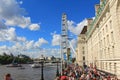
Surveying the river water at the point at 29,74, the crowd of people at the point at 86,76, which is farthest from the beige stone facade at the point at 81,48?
the crowd of people at the point at 86,76

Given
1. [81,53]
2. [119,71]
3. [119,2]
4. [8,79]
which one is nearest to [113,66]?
[119,71]

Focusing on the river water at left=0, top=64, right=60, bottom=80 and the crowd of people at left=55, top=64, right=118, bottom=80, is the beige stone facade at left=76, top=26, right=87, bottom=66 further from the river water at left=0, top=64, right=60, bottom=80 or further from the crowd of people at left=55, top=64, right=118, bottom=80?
the crowd of people at left=55, top=64, right=118, bottom=80

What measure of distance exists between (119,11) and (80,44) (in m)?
85.3

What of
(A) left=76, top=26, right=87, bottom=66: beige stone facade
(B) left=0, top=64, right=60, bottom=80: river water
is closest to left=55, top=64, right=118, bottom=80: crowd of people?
(B) left=0, top=64, right=60, bottom=80: river water

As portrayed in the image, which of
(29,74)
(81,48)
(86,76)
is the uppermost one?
(81,48)

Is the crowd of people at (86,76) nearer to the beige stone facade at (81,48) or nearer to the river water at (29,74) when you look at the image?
the river water at (29,74)

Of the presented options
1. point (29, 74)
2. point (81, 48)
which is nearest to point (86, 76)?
point (29, 74)

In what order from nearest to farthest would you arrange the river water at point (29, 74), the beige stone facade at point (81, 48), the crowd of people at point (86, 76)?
the crowd of people at point (86, 76)
the river water at point (29, 74)
the beige stone facade at point (81, 48)

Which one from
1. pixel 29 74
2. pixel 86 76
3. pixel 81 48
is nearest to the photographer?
pixel 86 76

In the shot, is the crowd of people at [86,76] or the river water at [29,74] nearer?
the crowd of people at [86,76]

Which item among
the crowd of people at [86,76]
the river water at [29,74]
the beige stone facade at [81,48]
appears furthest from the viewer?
the beige stone facade at [81,48]

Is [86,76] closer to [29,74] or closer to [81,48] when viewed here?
[29,74]

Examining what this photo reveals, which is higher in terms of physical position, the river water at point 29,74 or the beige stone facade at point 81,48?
the beige stone facade at point 81,48

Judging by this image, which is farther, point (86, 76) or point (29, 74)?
point (29, 74)
